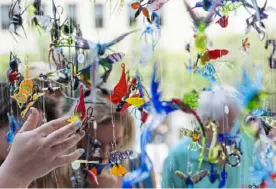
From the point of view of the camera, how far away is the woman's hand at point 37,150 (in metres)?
1.19

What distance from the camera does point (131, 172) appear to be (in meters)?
1.22

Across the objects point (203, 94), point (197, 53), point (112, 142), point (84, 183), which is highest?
point (197, 53)

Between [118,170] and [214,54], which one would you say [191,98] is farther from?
[118,170]

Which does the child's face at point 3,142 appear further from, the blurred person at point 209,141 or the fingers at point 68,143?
the blurred person at point 209,141

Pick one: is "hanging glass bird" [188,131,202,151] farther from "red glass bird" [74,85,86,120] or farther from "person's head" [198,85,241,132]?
"red glass bird" [74,85,86,120]

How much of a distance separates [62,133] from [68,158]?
2.7 inches

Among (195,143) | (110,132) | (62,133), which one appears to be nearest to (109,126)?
(110,132)

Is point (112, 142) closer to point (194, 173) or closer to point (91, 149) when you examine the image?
point (91, 149)

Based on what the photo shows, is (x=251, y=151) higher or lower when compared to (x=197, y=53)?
lower

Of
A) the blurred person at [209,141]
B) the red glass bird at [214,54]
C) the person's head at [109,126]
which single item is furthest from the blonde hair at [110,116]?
the red glass bird at [214,54]

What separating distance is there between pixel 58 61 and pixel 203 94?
0.37 m

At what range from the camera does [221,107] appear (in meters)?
A: 1.20

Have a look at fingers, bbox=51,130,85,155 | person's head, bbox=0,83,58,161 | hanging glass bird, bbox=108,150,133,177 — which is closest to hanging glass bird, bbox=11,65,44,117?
person's head, bbox=0,83,58,161

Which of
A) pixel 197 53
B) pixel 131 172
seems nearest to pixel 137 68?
pixel 197 53
